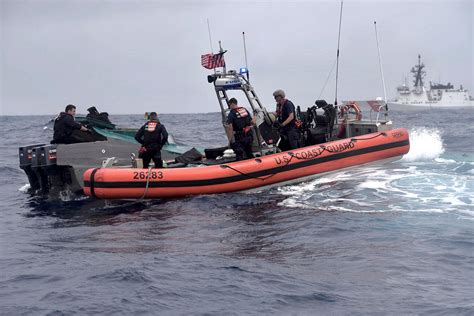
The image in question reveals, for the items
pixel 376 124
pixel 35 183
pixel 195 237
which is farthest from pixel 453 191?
pixel 35 183

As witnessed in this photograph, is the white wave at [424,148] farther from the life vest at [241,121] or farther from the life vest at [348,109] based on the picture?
the life vest at [241,121]

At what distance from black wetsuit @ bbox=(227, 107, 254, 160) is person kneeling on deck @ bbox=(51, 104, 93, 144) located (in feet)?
9.79

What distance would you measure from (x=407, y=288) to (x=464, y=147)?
50.4ft

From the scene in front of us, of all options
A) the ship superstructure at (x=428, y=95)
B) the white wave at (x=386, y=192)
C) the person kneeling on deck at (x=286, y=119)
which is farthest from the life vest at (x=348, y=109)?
the ship superstructure at (x=428, y=95)

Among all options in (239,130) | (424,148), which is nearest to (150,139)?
(239,130)

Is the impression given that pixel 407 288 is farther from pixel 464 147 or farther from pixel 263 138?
pixel 464 147

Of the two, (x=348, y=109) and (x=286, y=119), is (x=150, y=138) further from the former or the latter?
(x=348, y=109)

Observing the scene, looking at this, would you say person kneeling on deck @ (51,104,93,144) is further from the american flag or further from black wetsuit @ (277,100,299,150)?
black wetsuit @ (277,100,299,150)

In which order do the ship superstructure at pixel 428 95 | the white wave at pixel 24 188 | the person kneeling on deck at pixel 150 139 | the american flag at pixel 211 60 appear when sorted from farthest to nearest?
the ship superstructure at pixel 428 95, the white wave at pixel 24 188, the american flag at pixel 211 60, the person kneeling on deck at pixel 150 139

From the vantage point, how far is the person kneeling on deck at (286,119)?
40.1ft

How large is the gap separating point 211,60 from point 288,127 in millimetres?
2021

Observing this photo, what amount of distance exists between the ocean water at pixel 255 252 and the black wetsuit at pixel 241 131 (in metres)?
1.00

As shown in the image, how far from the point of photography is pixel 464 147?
20250mm

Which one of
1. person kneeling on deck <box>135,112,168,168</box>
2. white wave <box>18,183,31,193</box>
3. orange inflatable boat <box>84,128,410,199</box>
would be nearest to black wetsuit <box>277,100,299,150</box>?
orange inflatable boat <box>84,128,410,199</box>
